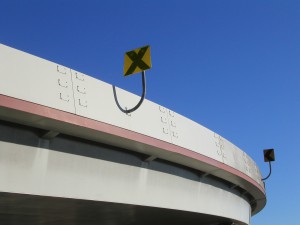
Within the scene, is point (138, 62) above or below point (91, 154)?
above

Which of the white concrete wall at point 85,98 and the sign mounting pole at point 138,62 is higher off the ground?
the sign mounting pole at point 138,62

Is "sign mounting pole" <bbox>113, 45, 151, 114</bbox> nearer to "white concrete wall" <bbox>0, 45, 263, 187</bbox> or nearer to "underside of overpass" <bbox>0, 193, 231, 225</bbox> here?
"white concrete wall" <bbox>0, 45, 263, 187</bbox>

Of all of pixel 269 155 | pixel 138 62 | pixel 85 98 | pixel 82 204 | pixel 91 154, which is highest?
pixel 269 155

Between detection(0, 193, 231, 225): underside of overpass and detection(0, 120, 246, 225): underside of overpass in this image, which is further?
detection(0, 193, 231, 225): underside of overpass

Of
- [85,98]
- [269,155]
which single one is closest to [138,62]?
[85,98]

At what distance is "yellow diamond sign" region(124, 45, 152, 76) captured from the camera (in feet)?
28.0

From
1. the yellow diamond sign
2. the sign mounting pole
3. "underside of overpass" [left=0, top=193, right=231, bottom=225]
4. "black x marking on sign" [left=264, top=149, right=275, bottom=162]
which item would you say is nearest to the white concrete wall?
the sign mounting pole

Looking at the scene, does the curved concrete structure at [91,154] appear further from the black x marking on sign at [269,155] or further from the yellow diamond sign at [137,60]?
the black x marking on sign at [269,155]

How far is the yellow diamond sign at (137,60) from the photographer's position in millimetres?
8531

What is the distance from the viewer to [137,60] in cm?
866

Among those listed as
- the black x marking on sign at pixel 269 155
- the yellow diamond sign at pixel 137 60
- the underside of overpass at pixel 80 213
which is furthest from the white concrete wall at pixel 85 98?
the black x marking on sign at pixel 269 155

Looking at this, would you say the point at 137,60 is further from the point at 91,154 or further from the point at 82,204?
the point at 82,204

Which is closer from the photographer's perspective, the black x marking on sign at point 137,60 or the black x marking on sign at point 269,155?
the black x marking on sign at point 137,60

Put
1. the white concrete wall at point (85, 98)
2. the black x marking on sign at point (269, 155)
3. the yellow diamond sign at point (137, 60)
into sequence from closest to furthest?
1. the white concrete wall at point (85, 98)
2. the yellow diamond sign at point (137, 60)
3. the black x marking on sign at point (269, 155)
